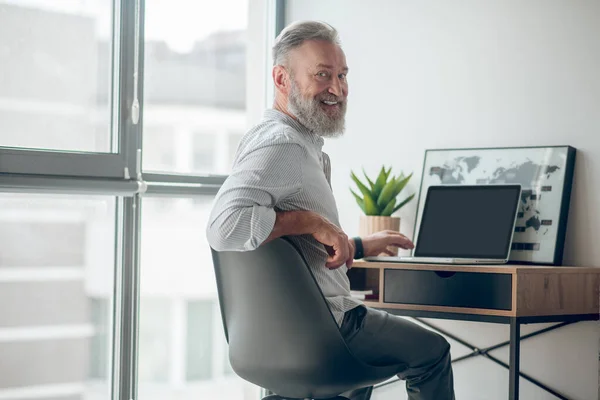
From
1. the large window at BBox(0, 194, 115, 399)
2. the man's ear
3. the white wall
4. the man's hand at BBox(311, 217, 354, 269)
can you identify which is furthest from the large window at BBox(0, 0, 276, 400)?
the man's hand at BBox(311, 217, 354, 269)

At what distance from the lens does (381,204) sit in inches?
120

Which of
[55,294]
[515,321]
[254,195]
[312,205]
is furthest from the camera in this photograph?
[55,294]

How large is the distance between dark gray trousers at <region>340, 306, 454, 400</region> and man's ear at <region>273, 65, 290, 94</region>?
615 mm

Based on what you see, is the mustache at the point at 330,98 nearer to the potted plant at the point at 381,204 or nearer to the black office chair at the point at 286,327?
the black office chair at the point at 286,327

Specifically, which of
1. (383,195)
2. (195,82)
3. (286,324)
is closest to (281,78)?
(286,324)

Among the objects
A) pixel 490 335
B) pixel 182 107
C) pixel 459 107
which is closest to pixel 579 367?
pixel 490 335

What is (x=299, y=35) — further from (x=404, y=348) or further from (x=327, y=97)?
(x=404, y=348)

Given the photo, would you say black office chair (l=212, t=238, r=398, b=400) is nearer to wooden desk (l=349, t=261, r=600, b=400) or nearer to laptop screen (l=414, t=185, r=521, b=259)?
wooden desk (l=349, t=261, r=600, b=400)

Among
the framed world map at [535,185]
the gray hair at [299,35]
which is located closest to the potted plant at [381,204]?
the framed world map at [535,185]

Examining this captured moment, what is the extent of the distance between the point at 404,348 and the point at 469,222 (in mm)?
930

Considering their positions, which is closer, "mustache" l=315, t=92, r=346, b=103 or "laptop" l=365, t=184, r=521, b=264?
"mustache" l=315, t=92, r=346, b=103

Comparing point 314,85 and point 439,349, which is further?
point 314,85

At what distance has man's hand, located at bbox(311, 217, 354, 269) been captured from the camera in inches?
70.5

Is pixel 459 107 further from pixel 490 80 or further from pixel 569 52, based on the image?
pixel 569 52
